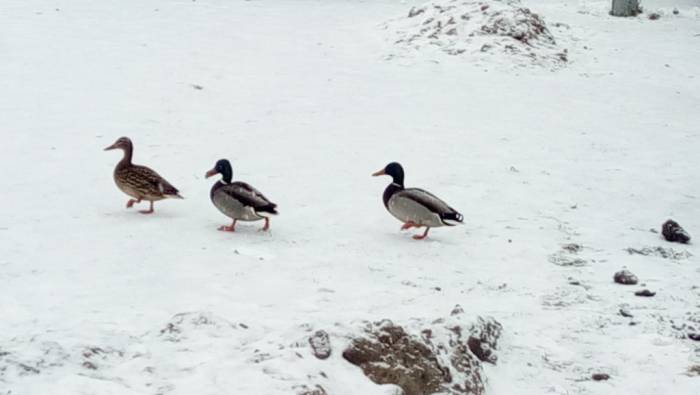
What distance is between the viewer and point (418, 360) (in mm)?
5605

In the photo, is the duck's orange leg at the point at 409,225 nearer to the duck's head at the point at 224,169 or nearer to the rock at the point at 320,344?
the duck's head at the point at 224,169

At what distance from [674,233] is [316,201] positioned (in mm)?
4056

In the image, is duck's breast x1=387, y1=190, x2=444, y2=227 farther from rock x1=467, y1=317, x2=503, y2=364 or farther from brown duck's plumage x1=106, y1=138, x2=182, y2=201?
rock x1=467, y1=317, x2=503, y2=364

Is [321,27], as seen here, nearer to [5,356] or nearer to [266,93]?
[266,93]

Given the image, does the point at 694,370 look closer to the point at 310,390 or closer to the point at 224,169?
the point at 310,390

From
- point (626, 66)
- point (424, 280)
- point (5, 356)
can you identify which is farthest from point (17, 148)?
point (626, 66)

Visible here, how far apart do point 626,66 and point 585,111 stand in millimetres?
4338

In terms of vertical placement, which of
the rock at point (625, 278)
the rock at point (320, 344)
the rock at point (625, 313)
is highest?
the rock at point (320, 344)

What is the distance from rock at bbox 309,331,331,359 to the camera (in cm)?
536

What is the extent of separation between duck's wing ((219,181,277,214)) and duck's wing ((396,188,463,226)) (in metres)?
1.43

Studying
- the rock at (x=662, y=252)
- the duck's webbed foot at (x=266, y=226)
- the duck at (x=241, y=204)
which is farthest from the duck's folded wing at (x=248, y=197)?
the rock at (x=662, y=252)

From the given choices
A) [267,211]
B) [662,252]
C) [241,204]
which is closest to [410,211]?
[267,211]

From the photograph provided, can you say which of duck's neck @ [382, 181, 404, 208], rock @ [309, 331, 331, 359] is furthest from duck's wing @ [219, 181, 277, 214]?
rock @ [309, 331, 331, 359]

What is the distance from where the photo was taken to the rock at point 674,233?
33.0 ft
